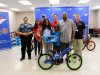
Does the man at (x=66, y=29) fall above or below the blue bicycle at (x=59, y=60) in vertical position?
above

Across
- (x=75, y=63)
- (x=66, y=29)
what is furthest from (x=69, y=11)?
(x=75, y=63)

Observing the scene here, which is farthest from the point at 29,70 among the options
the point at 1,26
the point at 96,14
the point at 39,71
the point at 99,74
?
the point at 96,14

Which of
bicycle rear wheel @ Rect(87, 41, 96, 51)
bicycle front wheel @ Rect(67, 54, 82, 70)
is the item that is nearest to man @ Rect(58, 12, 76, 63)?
bicycle front wheel @ Rect(67, 54, 82, 70)

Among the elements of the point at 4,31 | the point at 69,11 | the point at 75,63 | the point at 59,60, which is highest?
the point at 69,11

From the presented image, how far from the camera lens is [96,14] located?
1066 cm

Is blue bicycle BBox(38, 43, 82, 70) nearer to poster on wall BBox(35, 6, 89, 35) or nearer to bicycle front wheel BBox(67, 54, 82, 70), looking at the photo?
bicycle front wheel BBox(67, 54, 82, 70)

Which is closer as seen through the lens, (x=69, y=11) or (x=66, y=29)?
(x=66, y=29)

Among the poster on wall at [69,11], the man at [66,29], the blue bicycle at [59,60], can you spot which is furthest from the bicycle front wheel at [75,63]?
the poster on wall at [69,11]

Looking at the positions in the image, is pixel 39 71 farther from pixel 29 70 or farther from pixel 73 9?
pixel 73 9

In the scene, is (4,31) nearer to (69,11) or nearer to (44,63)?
(44,63)

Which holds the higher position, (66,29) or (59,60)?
(66,29)

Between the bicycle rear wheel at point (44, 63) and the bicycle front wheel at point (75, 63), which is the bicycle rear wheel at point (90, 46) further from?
the bicycle rear wheel at point (44, 63)

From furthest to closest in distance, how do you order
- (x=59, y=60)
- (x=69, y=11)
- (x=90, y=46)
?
(x=69, y=11) → (x=90, y=46) → (x=59, y=60)

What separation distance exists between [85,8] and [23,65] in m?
4.52
